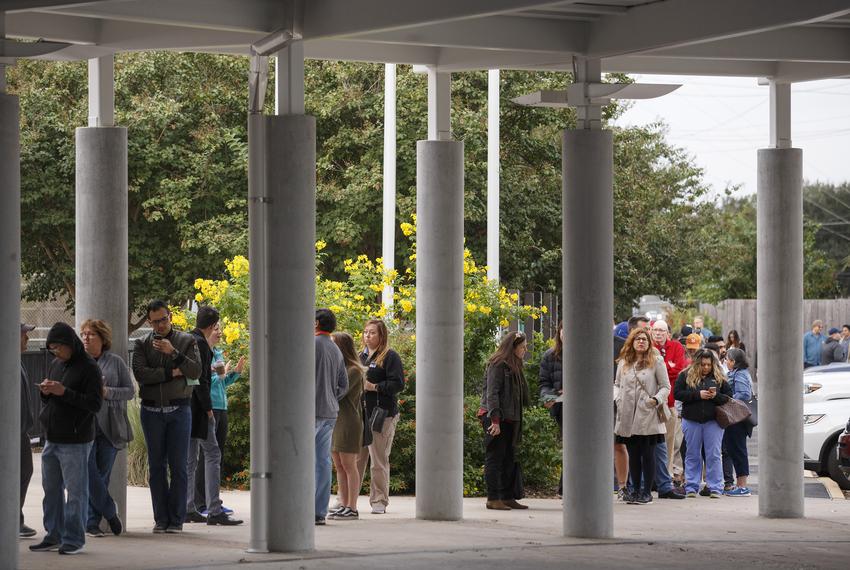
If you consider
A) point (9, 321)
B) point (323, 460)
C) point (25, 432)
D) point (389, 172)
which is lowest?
point (323, 460)

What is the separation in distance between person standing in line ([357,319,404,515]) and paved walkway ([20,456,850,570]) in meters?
0.31

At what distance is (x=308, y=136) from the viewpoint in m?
11.3

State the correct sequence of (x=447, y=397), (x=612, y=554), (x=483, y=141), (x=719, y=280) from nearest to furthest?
(x=612, y=554) < (x=447, y=397) < (x=483, y=141) < (x=719, y=280)

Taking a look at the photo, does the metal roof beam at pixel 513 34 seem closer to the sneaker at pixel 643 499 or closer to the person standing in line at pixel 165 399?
the person standing in line at pixel 165 399

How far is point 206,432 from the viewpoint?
12805mm

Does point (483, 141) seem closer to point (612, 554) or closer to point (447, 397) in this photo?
point (447, 397)

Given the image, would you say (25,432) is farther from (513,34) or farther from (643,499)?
(643,499)

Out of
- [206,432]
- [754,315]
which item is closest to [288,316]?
[206,432]

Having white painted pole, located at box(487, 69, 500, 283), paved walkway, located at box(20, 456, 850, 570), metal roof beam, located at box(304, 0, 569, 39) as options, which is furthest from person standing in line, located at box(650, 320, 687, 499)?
white painted pole, located at box(487, 69, 500, 283)

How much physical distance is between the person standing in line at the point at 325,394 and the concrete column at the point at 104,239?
5.48 feet

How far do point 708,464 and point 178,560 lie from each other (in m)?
7.42

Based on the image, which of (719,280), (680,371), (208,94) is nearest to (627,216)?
(208,94)

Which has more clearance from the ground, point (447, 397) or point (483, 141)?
point (483, 141)

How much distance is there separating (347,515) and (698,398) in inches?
173
